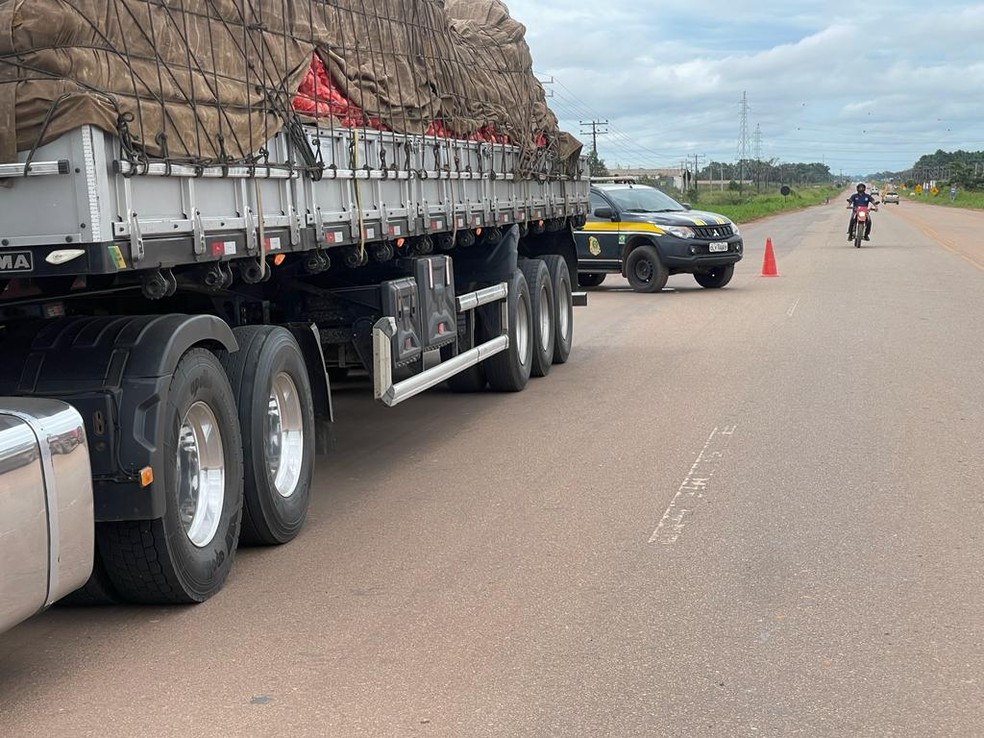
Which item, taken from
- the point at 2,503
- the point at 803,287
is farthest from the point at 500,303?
the point at 803,287

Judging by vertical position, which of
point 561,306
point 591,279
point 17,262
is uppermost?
point 17,262

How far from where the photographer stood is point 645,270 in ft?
72.9

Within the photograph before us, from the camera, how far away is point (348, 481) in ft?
26.3

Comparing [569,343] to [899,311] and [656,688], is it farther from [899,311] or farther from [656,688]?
[656,688]

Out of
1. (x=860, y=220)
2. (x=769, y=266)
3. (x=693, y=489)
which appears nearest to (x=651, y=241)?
(x=769, y=266)

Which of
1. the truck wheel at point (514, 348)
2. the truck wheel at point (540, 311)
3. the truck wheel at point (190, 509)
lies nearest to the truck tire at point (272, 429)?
the truck wheel at point (190, 509)

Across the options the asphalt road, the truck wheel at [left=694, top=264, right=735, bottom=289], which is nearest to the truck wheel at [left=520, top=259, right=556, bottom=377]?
the asphalt road

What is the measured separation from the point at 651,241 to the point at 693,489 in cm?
1481

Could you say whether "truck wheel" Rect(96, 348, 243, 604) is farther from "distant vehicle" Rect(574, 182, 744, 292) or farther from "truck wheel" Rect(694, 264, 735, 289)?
"truck wheel" Rect(694, 264, 735, 289)

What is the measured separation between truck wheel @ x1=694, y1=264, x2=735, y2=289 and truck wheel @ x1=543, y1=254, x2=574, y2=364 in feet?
30.0

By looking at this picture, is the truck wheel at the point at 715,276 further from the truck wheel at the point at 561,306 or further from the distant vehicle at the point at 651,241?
the truck wheel at the point at 561,306

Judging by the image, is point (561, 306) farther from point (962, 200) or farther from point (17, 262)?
point (962, 200)

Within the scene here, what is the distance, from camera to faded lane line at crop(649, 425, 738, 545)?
658cm

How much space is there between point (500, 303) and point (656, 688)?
701 centimetres
